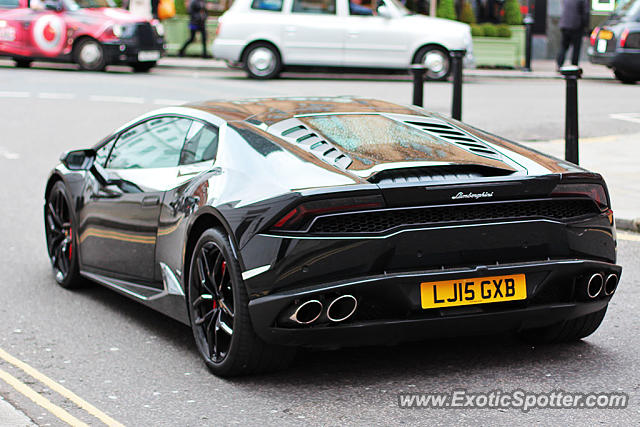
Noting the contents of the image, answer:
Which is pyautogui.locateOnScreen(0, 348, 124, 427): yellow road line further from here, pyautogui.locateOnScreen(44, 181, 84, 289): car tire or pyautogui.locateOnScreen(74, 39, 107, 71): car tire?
pyautogui.locateOnScreen(74, 39, 107, 71): car tire

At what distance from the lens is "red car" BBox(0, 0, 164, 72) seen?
22.3 metres

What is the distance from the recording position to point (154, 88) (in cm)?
1900

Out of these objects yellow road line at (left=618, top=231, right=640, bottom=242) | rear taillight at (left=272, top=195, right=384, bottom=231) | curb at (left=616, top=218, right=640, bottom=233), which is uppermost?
rear taillight at (left=272, top=195, right=384, bottom=231)

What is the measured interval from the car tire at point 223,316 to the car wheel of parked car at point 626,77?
17.6 m

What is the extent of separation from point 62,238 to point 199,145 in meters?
1.87

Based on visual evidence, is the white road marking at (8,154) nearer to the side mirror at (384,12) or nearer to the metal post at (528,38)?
the side mirror at (384,12)

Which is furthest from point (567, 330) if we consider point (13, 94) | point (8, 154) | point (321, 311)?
point (13, 94)

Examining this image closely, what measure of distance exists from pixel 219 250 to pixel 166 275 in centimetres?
72

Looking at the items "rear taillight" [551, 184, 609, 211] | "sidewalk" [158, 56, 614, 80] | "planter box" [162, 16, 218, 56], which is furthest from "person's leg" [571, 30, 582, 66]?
"rear taillight" [551, 184, 609, 211]

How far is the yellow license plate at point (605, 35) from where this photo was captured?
2098 cm

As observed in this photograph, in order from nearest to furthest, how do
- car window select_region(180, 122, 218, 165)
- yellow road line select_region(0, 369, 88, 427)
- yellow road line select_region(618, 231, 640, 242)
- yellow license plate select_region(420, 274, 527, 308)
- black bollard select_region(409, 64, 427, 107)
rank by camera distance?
yellow road line select_region(0, 369, 88, 427)
yellow license plate select_region(420, 274, 527, 308)
car window select_region(180, 122, 218, 165)
yellow road line select_region(618, 231, 640, 242)
black bollard select_region(409, 64, 427, 107)

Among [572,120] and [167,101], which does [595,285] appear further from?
[167,101]

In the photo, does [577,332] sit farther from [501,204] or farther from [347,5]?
[347,5]

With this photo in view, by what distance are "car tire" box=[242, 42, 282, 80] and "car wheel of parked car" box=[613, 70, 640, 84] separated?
6784 millimetres
